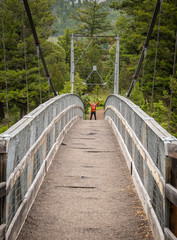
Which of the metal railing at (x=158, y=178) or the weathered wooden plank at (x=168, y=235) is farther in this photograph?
the metal railing at (x=158, y=178)

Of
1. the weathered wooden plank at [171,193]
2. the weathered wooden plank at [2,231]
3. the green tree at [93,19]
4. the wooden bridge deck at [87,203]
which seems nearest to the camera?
the weathered wooden plank at [171,193]

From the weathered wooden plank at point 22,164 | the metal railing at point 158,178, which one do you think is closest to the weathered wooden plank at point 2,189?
the weathered wooden plank at point 22,164

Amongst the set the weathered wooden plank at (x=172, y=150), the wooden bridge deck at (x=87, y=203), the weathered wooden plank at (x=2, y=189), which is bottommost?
the wooden bridge deck at (x=87, y=203)

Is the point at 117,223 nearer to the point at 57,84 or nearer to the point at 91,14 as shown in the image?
the point at 57,84

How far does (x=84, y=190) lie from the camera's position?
20.6 ft

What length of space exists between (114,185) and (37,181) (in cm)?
139

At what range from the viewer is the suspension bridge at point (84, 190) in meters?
3.78

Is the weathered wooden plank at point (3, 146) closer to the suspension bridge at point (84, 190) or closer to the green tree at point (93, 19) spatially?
the suspension bridge at point (84, 190)

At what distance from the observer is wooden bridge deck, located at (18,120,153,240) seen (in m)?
4.64

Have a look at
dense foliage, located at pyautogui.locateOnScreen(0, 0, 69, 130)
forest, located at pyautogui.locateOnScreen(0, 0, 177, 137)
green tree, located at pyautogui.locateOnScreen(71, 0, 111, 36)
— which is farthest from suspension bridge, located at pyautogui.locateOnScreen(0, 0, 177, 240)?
green tree, located at pyautogui.locateOnScreen(71, 0, 111, 36)

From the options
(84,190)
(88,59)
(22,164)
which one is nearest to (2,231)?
(22,164)

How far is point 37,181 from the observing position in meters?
5.92

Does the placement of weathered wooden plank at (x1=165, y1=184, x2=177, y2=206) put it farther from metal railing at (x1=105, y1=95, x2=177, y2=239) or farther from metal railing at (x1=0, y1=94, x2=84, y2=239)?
metal railing at (x1=0, y1=94, x2=84, y2=239)

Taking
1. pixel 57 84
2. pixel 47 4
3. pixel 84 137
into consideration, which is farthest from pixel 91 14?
pixel 84 137
